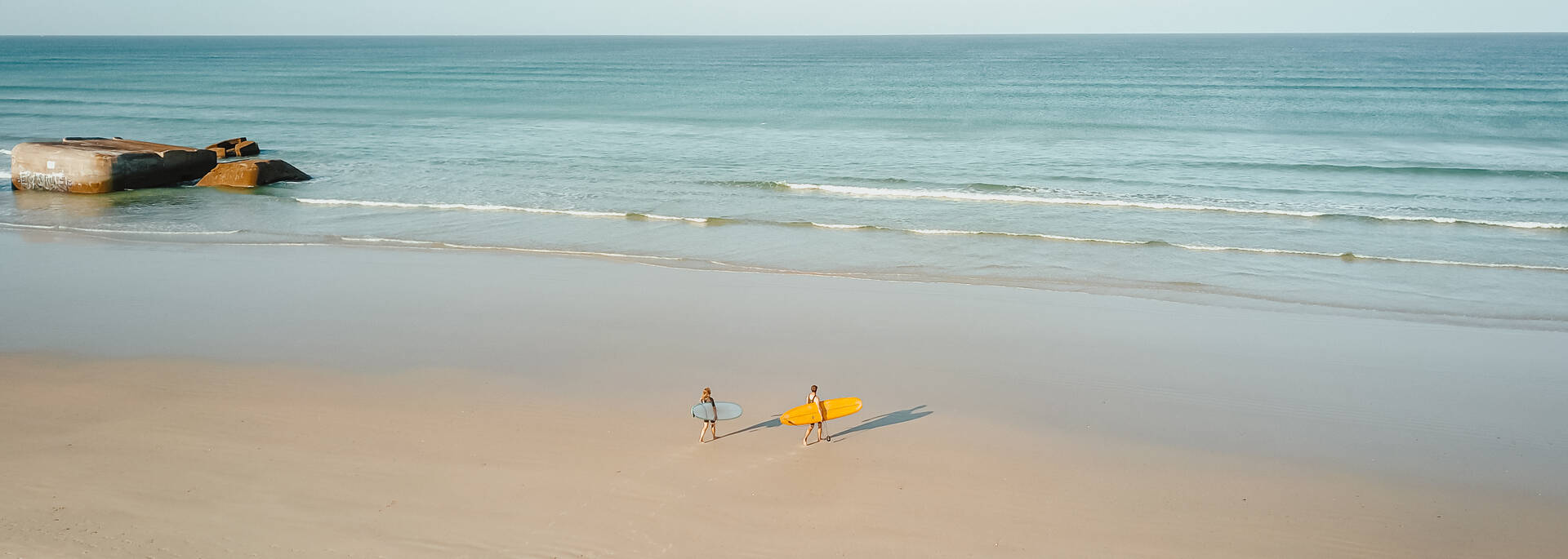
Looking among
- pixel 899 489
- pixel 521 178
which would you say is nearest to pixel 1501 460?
pixel 899 489

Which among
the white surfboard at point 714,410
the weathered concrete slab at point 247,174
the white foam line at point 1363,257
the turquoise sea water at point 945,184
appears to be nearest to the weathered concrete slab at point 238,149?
the turquoise sea water at point 945,184

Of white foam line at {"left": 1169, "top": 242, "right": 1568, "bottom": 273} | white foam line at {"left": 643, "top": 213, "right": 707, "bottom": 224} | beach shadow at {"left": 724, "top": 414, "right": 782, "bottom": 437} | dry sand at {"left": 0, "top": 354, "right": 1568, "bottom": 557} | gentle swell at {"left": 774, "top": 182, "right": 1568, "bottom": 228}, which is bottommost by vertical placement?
dry sand at {"left": 0, "top": 354, "right": 1568, "bottom": 557}

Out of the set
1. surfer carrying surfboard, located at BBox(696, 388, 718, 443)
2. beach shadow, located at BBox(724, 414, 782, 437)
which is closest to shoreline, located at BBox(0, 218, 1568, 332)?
beach shadow, located at BBox(724, 414, 782, 437)

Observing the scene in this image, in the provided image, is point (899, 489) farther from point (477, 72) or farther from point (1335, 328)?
point (477, 72)

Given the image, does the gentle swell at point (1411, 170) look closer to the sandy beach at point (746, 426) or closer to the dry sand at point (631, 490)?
the sandy beach at point (746, 426)

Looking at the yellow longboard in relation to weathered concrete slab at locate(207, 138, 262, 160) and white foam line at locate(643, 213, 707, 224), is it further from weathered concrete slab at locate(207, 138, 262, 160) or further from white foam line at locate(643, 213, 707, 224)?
weathered concrete slab at locate(207, 138, 262, 160)

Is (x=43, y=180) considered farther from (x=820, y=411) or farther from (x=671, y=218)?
(x=820, y=411)

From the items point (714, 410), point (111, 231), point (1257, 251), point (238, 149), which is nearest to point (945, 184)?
point (1257, 251)
